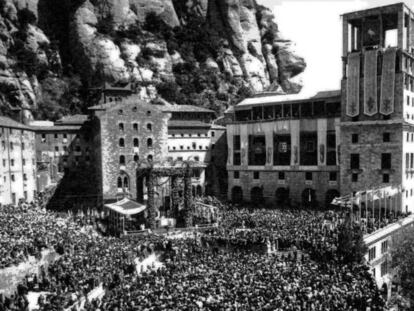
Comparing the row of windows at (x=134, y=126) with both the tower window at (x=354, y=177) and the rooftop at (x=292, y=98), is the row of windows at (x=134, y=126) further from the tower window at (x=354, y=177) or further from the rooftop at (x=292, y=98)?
the tower window at (x=354, y=177)

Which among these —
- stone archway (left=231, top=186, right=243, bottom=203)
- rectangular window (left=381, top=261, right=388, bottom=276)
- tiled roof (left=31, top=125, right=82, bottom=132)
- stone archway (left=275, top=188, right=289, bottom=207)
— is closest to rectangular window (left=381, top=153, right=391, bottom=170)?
stone archway (left=275, top=188, right=289, bottom=207)

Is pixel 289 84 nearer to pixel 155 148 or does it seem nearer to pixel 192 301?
pixel 155 148

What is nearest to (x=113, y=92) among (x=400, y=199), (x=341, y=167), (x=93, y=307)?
(x=341, y=167)

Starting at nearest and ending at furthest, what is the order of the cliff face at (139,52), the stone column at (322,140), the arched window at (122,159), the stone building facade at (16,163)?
1. the stone building facade at (16,163)
2. the stone column at (322,140)
3. the arched window at (122,159)
4. the cliff face at (139,52)

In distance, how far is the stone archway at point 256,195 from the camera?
71000mm

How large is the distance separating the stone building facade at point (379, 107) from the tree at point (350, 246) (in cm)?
2213

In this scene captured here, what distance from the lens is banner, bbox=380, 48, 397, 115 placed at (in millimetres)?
60312

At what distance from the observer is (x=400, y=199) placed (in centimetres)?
5950

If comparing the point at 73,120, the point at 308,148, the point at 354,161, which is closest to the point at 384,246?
the point at 354,161

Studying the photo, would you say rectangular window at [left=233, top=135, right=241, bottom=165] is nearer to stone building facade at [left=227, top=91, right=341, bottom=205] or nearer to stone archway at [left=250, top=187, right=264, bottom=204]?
stone building facade at [left=227, top=91, right=341, bottom=205]

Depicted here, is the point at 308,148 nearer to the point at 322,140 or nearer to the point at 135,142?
the point at 322,140

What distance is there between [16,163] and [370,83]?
146ft

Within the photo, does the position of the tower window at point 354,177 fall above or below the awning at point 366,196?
above

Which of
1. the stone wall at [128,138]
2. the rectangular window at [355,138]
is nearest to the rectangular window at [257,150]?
the stone wall at [128,138]
